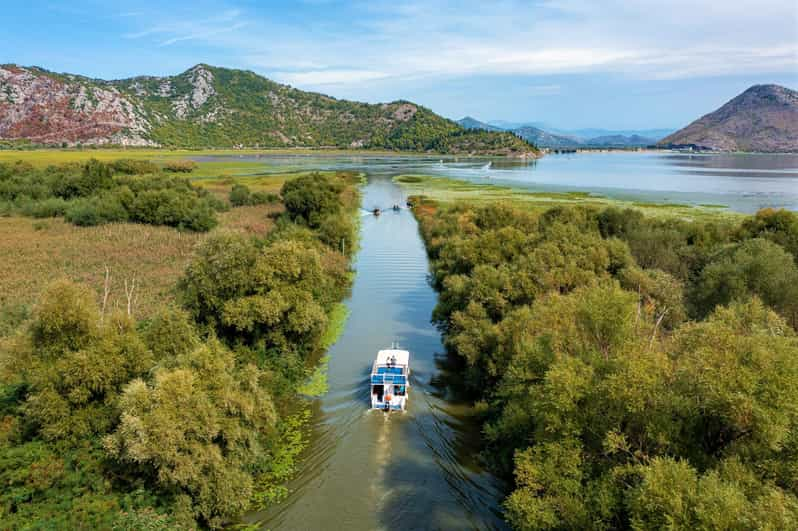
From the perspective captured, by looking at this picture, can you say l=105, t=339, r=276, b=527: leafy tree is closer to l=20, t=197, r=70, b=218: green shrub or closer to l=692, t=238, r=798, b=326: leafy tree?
l=692, t=238, r=798, b=326: leafy tree

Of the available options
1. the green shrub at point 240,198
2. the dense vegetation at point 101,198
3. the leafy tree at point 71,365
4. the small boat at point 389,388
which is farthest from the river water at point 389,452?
the green shrub at point 240,198

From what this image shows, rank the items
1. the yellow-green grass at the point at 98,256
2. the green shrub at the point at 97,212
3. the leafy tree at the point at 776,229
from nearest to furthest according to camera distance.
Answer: the yellow-green grass at the point at 98,256 < the leafy tree at the point at 776,229 < the green shrub at the point at 97,212

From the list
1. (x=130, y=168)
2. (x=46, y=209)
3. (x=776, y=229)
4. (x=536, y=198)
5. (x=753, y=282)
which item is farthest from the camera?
(x=130, y=168)

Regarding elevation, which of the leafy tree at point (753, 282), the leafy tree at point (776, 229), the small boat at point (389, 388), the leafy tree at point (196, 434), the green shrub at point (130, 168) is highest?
the green shrub at point (130, 168)

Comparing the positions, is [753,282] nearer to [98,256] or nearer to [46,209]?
[98,256]

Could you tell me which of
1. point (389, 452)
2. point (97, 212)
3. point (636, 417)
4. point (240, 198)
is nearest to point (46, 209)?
point (97, 212)

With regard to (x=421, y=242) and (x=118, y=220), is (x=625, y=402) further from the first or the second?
(x=118, y=220)

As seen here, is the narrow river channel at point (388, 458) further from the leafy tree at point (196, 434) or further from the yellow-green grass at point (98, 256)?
the yellow-green grass at point (98, 256)
